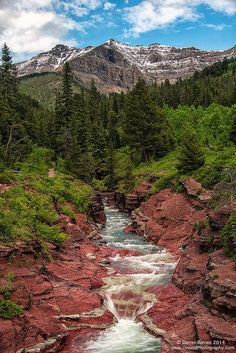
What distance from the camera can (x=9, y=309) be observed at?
17688 millimetres

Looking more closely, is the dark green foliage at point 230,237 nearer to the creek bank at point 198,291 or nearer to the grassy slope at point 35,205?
the creek bank at point 198,291

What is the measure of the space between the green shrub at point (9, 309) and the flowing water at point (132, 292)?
3276 millimetres

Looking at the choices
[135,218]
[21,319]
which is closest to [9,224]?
[21,319]

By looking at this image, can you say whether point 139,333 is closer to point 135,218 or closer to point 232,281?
point 232,281

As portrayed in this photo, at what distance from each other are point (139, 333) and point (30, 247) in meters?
8.15

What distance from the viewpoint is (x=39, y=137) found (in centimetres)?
7756

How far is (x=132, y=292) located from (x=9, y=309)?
302 inches

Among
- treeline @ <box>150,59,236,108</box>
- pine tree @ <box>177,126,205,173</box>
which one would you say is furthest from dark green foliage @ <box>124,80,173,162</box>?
treeline @ <box>150,59,236,108</box>

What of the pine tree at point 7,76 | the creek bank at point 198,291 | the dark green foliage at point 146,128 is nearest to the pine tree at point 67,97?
the pine tree at point 7,76

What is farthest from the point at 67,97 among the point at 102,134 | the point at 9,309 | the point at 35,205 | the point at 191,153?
the point at 9,309

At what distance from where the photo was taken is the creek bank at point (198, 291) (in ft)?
53.1

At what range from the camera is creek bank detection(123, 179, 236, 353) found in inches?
637

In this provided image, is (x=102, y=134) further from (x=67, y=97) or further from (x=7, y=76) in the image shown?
(x=7, y=76)

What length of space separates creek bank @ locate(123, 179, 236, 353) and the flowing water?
0.81 meters
